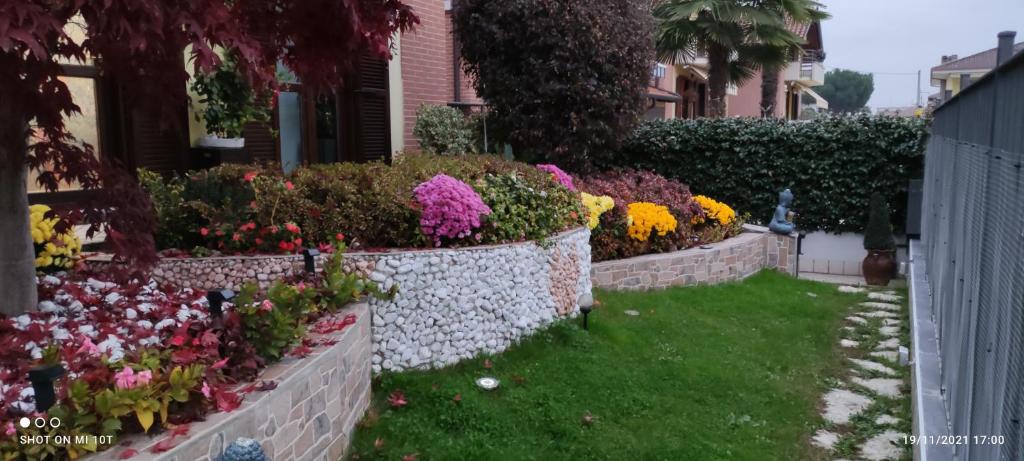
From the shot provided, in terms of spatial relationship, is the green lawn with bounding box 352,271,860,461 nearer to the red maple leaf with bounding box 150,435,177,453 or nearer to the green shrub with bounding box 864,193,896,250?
the red maple leaf with bounding box 150,435,177,453

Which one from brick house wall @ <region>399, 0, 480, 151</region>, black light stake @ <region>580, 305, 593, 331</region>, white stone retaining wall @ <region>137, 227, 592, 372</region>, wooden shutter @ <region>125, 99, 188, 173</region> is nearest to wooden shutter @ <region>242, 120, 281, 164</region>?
wooden shutter @ <region>125, 99, 188, 173</region>

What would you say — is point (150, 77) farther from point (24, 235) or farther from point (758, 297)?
point (758, 297)

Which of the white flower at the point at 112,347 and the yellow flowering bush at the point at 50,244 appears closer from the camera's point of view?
the white flower at the point at 112,347

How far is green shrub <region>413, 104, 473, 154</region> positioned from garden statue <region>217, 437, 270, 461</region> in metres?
7.77

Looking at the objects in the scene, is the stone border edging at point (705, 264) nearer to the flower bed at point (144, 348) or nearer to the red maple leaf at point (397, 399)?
the red maple leaf at point (397, 399)

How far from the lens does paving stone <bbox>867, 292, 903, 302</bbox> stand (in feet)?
33.7

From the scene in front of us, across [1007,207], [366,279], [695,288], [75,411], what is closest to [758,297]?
[695,288]

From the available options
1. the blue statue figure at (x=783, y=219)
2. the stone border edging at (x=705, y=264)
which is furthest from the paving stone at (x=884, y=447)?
the blue statue figure at (x=783, y=219)

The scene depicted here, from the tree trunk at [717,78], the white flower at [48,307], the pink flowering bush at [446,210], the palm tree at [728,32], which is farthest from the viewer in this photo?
the tree trunk at [717,78]

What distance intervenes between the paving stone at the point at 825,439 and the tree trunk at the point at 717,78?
1191 cm

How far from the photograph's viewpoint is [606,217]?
30.9ft

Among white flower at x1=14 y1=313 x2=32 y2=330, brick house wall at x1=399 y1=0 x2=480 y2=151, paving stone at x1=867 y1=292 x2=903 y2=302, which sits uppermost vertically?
brick house wall at x1=399 y1=0 x2=480 y2=151

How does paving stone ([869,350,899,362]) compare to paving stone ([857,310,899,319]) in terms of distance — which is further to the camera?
paving stone ([857,310,899,319])

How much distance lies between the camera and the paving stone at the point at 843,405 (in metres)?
5.77
